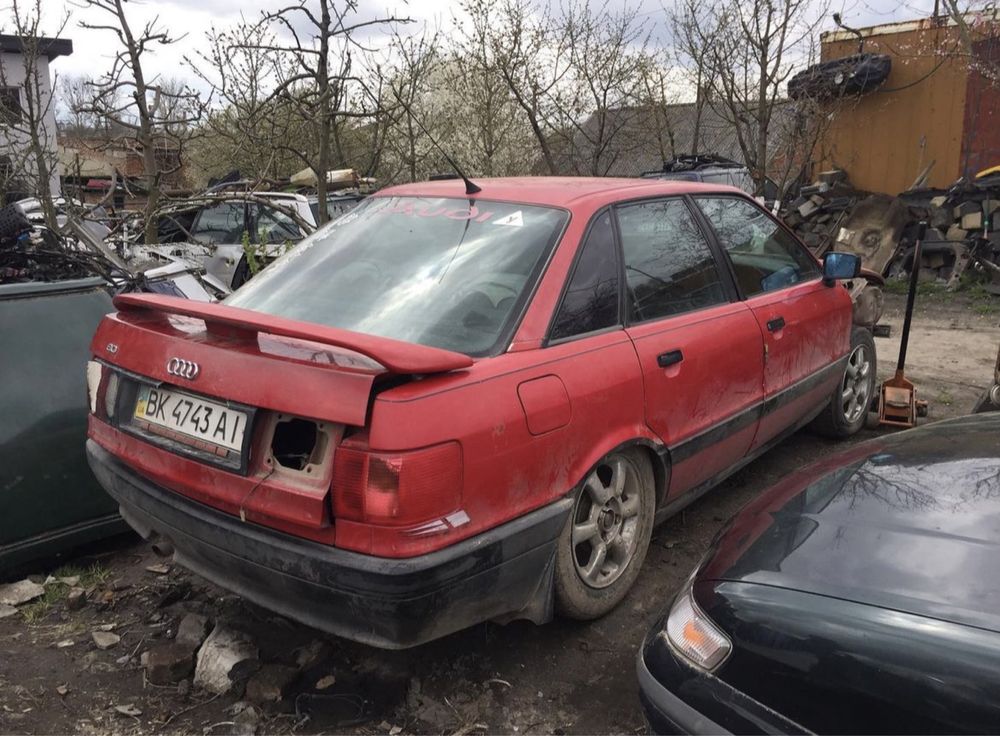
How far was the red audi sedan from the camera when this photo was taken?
2.14 metres

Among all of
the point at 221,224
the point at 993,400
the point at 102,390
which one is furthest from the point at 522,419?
the point at 221,224

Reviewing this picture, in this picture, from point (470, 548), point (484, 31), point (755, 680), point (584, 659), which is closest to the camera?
point (755, 680)

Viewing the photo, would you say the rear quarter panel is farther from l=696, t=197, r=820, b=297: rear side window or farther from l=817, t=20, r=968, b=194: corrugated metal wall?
l=817, t=20, r=968, b=194: corrugated metal wall

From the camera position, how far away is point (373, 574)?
2096mm

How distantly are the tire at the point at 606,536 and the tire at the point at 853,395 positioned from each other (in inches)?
90.0

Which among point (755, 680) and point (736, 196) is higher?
point (736, 196)

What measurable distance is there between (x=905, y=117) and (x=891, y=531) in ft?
41.8

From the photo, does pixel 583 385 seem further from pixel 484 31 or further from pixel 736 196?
pixel 484 31

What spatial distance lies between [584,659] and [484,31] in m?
10.8

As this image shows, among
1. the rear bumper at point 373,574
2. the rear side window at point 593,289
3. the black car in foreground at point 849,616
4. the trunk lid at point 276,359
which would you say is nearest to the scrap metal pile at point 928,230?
the rear side window at point 593,289

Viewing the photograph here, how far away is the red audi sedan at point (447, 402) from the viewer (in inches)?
84.3

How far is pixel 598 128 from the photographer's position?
12.6m

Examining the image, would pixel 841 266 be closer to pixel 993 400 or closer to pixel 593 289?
pixel 993 400

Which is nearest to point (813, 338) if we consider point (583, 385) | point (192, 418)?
point (583, 385)
